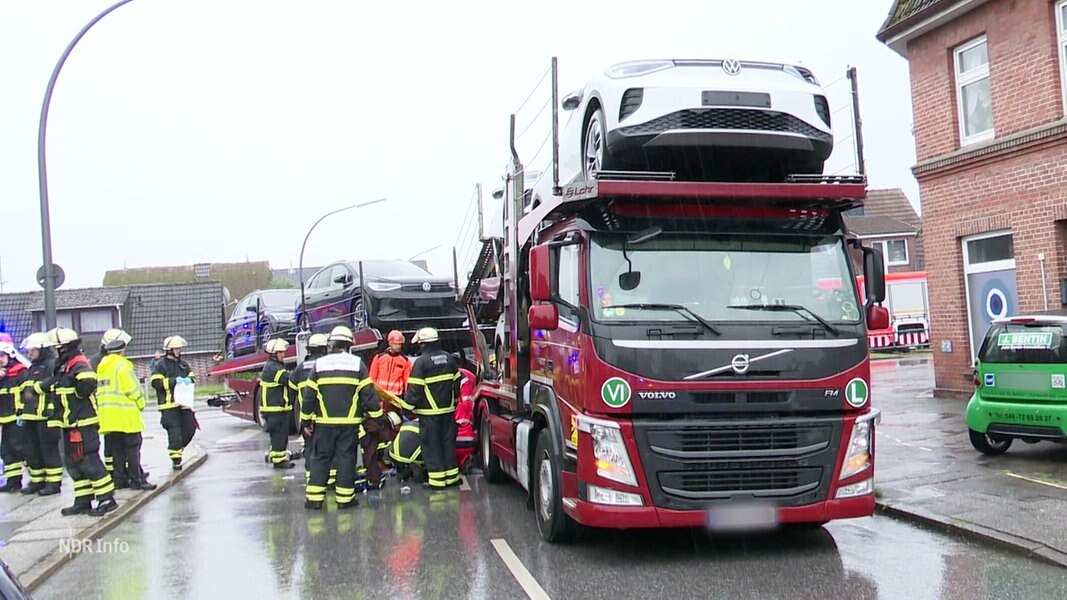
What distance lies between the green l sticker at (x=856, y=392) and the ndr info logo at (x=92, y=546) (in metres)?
5.82

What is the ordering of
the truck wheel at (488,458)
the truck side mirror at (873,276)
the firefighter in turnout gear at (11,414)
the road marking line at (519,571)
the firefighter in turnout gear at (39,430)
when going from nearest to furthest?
the road marking line at (519,571)
the truck side mirror at (873,276)
the truck wheel at (488,458)
the firefighter in turnout gear at (39,430)
the firefighter in turnout gear at (11,414)

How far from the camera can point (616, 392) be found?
629 cm

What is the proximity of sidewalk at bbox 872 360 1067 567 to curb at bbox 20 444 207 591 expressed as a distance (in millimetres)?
6485

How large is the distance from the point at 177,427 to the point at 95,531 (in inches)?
158

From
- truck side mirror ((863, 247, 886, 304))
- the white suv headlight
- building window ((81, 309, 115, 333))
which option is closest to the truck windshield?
truck side mirror ((863, 247, 886, 304))

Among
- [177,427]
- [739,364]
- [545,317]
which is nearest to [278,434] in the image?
[177,427]

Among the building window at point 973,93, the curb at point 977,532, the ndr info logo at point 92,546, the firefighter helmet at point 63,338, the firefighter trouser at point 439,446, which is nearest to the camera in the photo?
the curb at point 977,532

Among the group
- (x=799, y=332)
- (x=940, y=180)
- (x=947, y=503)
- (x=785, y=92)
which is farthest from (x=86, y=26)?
(x=940, y=180)

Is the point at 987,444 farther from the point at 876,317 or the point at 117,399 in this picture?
the point at 117,399

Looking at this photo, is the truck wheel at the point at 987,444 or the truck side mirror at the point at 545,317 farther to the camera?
the truck wheel at the point at 987,444

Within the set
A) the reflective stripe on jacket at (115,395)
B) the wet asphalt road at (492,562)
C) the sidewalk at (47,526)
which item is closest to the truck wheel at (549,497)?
the wet asphalt road at (492,562)

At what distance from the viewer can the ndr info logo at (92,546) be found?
25.3 feet

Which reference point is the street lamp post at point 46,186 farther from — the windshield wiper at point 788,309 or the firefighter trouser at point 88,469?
the windshield wiper at point 788,309

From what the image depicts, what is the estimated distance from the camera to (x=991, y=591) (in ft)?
18.6
